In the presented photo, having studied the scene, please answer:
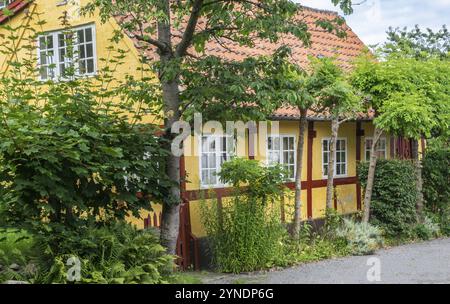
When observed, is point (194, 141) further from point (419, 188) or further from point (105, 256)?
point (419, 188)

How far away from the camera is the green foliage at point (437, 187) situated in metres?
→ 16.8

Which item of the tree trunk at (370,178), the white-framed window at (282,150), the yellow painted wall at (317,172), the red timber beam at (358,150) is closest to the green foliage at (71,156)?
the yellow painted wall at (317,172)

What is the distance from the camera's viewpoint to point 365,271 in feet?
37.0

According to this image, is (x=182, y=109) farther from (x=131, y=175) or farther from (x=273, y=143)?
(x=273, y=143)

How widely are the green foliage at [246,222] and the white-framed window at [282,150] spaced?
2.78 metres

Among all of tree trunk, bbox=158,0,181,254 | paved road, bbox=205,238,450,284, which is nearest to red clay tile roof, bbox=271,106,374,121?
paved road, bbox=205,238,450,284

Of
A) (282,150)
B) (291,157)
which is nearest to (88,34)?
(282,150)

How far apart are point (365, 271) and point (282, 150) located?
4.28m

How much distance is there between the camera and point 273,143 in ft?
48.2

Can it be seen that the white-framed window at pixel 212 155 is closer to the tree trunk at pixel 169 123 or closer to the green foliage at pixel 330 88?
the green foliage at pixel 330 88

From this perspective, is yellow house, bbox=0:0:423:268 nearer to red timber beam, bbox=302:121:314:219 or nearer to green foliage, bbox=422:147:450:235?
red timber beam, bbox=302:121:314:219

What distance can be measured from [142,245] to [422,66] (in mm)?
8693

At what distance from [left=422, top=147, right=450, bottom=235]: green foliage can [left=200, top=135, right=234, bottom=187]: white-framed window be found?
592 cm

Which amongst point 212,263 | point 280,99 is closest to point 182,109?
point 280,99
